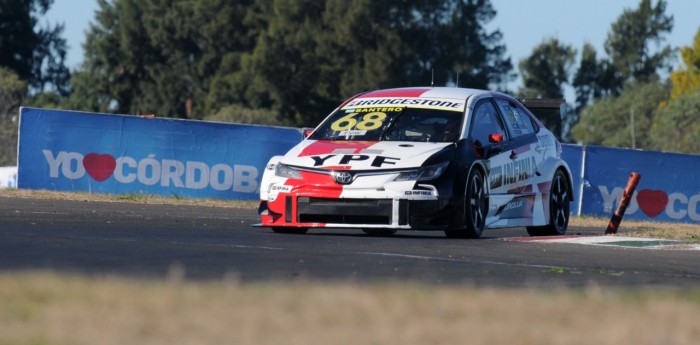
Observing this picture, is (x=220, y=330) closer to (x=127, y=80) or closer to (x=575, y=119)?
(x=127, y=80)

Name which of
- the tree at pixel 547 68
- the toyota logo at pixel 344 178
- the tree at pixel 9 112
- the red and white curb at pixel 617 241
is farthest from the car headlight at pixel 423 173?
the tree at pixel 547 68

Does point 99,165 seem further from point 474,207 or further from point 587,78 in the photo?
point 587,78

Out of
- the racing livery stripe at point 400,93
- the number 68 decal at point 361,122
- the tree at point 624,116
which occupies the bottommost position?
the number 68 decal at point 361,122

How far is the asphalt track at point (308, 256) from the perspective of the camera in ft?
27.1

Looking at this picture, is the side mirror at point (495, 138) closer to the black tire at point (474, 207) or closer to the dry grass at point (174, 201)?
the black tire at point (474, 207)

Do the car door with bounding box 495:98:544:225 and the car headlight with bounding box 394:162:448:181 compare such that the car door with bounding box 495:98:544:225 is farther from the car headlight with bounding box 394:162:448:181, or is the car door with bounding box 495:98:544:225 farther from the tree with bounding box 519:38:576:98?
the tree with bounding box 519:38:576:98

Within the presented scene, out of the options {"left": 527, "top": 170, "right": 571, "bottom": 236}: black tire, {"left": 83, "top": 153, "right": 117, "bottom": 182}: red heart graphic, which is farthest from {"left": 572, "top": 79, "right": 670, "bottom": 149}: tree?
{"left": 527, "top": 170, "right": 571, "bottom": 236}: black tire

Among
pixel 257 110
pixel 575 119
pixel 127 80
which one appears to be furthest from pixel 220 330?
pixel 575 119

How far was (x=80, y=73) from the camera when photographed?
8875cm

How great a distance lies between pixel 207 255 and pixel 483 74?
73690 millimetres

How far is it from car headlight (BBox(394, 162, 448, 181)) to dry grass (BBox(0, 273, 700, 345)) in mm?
5232

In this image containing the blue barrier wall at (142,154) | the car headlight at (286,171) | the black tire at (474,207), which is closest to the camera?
the car headlight at (286,171)

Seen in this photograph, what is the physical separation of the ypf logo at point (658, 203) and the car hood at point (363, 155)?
10.8m


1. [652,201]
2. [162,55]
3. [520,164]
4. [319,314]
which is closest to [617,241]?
[520,164]
